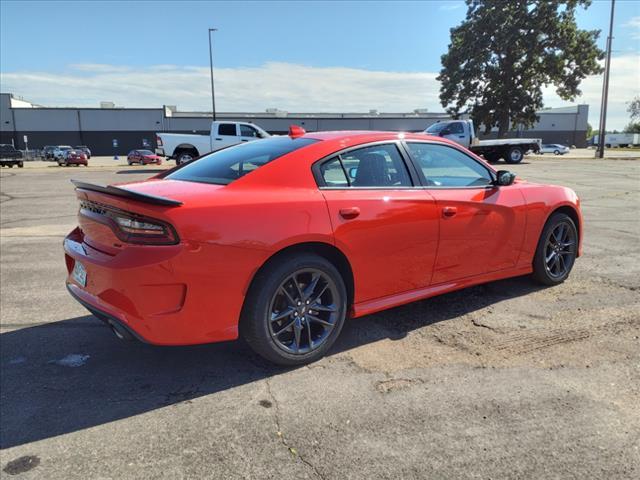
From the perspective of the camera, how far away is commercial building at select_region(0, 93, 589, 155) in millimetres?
67188

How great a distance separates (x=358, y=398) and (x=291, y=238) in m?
1.05

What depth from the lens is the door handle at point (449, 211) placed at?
12.5ft

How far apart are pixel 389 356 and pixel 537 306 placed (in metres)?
1.75

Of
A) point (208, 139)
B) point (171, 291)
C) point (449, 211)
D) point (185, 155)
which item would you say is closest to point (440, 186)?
point (449, 211)

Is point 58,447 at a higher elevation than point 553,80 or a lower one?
lower

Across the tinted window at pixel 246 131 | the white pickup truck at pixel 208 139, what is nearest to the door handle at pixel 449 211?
the white pickup truck at pixel 208 139

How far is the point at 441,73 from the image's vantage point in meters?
46.4

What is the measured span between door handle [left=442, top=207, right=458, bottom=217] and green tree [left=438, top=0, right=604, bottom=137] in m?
44.9

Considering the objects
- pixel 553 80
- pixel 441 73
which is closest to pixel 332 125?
pixel 441 73

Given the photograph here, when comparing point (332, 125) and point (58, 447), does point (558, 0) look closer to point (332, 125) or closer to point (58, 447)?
point (332, 125)

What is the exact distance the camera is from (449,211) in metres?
3.84

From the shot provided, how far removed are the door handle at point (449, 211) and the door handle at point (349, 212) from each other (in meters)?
0.84

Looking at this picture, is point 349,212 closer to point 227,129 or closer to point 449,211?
point 449,211

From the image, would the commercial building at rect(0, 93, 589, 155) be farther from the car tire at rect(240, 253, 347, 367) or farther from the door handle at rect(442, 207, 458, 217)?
the car tire at rect(240, 253, 347, 367)
